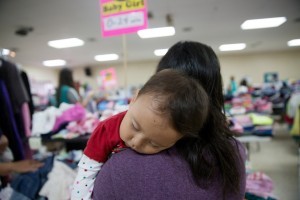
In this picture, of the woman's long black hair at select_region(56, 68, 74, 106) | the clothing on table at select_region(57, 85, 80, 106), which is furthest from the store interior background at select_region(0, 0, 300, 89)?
the clothing on table at select_region(57, 85, 80, 106)

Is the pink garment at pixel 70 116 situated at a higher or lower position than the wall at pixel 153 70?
lower

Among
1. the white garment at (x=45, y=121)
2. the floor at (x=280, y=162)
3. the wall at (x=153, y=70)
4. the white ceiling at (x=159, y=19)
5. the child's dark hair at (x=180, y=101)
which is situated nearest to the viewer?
the child's dark hair at (x=180, y=101)

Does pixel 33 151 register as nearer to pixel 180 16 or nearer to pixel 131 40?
pixel 180 16

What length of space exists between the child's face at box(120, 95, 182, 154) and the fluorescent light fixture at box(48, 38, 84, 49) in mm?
4803

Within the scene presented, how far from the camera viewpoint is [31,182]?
3.94 ft

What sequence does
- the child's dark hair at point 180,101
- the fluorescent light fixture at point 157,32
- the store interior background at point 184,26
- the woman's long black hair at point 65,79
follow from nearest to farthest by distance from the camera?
the child's dark hair at point 180,101
the woman's long black hair at point 65,79
the store interior background at point 184,26
the fluorescent light fixture at point 157,32

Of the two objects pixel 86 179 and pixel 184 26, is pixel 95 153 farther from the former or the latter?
pixel 184 26

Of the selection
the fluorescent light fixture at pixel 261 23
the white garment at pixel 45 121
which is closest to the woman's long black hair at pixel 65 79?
the white garment at pixel 45 121

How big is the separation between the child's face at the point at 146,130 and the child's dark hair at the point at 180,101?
0.02 metres

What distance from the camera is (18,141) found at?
140 cm

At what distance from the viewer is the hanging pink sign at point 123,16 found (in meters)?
1.23

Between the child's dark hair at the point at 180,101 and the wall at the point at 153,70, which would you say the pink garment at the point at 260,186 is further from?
the wall at the point at 153,70

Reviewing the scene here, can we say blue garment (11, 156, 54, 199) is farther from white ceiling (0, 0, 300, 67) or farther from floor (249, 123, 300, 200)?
floor (249, 123, 300, 200)

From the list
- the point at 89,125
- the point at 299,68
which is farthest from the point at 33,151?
the point at 299,68
